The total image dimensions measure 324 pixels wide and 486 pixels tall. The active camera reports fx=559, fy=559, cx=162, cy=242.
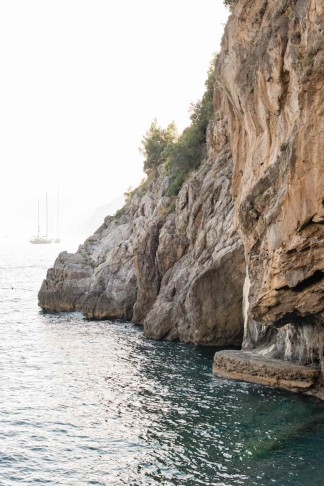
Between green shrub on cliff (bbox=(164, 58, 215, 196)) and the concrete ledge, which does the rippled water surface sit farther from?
green shrub on cliff (bbox=(164, 58, 215, 196))

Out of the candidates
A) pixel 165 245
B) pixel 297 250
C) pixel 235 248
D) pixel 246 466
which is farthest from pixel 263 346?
pixel 165 245

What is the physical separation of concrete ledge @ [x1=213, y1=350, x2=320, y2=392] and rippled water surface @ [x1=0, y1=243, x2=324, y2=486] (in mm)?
965

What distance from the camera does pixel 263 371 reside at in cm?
3344

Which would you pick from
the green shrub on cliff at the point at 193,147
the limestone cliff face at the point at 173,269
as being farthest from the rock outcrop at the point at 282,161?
the green shrub on cliff at the point at 193,147

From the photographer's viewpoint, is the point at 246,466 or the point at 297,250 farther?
the point at 297,250

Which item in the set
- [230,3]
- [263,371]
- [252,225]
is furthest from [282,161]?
[230,3]

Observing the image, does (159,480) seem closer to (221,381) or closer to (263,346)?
(221,381)

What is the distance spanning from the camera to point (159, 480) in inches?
844

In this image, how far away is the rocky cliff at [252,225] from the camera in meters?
26.1

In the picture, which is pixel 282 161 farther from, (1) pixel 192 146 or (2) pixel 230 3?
(1) pixel 192 146

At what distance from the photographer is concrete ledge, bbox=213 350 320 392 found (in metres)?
31.4

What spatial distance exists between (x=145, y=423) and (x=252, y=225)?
12198mm

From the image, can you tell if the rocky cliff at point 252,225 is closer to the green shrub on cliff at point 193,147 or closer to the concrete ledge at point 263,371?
the concrete ledge at point 263,371

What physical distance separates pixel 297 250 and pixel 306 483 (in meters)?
10.6
